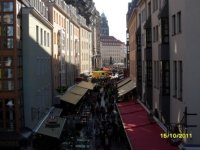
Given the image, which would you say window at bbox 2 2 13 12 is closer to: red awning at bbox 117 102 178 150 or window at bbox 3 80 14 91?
window at bbox 3 80 14 91

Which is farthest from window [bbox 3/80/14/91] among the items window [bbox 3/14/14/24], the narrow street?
the narrow street

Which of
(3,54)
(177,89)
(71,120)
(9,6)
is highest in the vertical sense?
(9,6)

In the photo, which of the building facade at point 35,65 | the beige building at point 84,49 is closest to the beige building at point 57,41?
the building facade at point 35,65

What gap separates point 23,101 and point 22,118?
128 centimetres

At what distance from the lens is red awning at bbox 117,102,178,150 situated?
83.2 ft

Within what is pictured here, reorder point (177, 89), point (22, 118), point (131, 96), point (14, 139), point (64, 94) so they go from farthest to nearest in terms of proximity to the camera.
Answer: point (131, 96) → point (64, 94) → point (22, 118) → point (14, 139) → point (177, 89)

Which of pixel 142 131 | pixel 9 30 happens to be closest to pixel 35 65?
pixel 9 30

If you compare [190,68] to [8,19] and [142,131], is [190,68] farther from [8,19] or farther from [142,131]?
[8,19]

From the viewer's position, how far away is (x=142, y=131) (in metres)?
30.4

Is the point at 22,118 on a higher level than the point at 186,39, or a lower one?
lower

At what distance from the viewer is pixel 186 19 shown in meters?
23.1

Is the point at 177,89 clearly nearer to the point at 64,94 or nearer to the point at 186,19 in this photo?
the point at 186,19

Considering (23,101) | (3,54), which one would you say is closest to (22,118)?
(23,101)

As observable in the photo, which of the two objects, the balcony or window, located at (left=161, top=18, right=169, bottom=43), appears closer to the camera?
the balcony
